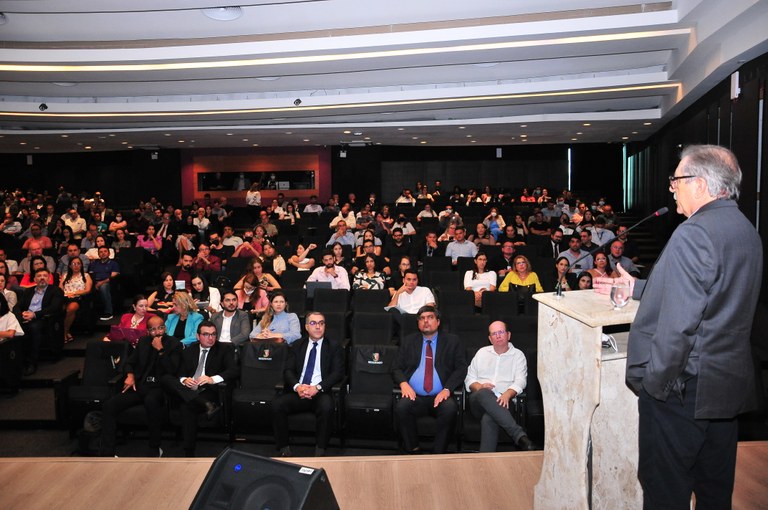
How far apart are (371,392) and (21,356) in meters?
3.89

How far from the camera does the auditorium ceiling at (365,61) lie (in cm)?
657

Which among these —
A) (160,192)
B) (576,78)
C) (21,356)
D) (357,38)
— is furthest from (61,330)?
(160,192)

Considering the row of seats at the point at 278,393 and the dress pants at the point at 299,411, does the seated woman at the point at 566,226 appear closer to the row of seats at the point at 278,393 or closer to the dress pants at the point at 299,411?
the row of seats at the point at 278,393

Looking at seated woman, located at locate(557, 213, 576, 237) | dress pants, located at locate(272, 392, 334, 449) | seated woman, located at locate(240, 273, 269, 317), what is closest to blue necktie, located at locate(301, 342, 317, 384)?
dress pants, located at locate(272, 392, 334, 449)

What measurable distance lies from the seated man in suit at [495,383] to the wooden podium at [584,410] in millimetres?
1967

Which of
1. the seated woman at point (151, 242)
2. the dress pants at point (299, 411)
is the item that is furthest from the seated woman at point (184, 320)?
the seated woman at point (151, 242)

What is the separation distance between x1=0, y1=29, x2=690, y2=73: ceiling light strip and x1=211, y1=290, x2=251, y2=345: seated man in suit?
122 inches

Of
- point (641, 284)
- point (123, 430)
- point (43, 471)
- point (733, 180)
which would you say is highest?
point (733, 180)

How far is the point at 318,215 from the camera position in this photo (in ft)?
50.6

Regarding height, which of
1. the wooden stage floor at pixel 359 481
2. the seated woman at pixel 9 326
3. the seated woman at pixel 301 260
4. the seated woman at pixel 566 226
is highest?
the seated woman at pixel 566 226

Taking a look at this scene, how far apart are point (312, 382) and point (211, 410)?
2.79ft

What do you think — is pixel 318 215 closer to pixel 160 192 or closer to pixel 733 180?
pixel 160 192

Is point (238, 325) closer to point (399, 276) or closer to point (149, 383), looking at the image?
point (149, 383)

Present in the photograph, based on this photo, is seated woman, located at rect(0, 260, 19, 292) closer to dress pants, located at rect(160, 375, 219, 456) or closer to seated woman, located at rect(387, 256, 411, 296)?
dress pants, located at rect(160, 375, 219, 456)
